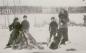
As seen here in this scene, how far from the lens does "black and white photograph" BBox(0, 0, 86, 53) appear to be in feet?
5.44

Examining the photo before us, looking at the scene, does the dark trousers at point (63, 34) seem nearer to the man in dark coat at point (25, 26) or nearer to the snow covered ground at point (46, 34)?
the snow covered ground at point (46, 34)

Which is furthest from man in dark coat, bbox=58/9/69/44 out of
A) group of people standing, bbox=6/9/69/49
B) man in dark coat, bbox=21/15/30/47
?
man in dark coat, bbox=21/15/30/47

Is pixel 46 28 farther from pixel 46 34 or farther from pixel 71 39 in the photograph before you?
pixel 71 39

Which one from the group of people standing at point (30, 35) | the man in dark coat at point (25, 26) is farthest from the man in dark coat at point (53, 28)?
the man in dark coat at point (25, 26)

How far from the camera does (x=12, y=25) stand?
1694 mm

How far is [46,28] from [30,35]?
6.1 inches

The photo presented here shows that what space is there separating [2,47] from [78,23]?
70cm

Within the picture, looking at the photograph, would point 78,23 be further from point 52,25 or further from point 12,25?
point 12,25

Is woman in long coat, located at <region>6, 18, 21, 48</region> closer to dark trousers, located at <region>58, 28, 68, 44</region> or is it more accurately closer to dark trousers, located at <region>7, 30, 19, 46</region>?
dark trousers, located at <region>7, 30, 19, 46</region>

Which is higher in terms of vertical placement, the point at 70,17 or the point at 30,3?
the point at 30,3

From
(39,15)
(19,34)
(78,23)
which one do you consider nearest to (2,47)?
(19,34)

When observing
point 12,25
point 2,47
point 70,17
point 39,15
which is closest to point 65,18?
point 70,17

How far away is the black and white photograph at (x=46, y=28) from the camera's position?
65.3 inches

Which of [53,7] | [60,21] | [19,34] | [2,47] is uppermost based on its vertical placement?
[53,7]
